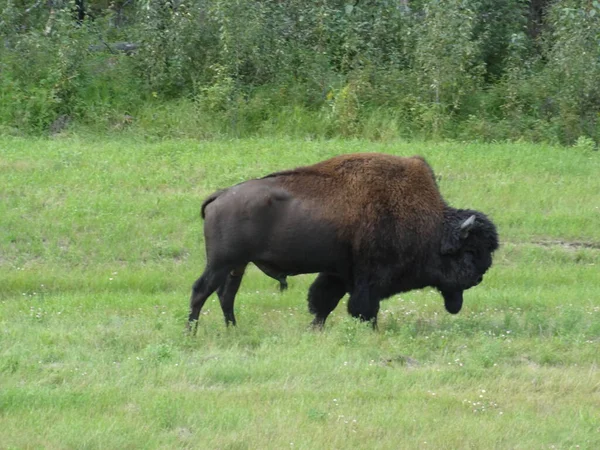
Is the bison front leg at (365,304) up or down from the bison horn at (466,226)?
down

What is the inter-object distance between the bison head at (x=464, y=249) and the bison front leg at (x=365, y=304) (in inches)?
32.9

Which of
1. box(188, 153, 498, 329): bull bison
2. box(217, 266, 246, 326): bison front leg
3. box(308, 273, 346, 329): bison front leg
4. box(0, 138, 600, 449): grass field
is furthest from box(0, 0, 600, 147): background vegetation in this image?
box(217, 266, 246, 326): bison front leg

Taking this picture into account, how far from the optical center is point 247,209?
10602 mm

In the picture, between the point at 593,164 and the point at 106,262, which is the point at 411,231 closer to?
the point at 106,262

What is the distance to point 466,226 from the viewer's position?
11.2 m

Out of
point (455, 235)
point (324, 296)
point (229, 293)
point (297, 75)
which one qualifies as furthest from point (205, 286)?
point (297, 75)

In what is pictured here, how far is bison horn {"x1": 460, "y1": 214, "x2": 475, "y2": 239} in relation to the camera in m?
11.2

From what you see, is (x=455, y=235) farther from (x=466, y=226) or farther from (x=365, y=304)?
(x=365, y=304)

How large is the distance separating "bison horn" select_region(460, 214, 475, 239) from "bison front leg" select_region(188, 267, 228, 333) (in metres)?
2.48

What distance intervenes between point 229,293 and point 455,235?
7.88 ft

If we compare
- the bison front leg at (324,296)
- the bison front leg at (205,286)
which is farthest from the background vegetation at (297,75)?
the bison front leg at (205,286)

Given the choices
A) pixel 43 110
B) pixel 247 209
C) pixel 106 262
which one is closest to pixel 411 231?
pixel 247 209

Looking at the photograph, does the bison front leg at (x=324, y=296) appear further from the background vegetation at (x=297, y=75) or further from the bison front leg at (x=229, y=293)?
the background vegetation at (x=297, y=75)

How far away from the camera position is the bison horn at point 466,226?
11.2 meters
